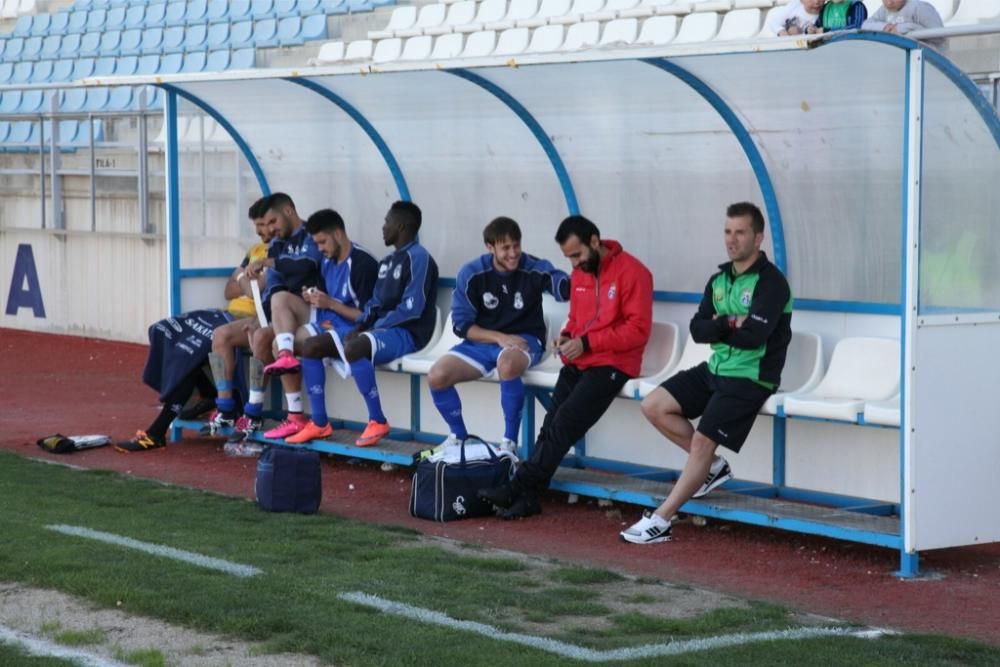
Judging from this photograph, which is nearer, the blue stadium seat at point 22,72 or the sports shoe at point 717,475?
the sports shoe at point 717,475

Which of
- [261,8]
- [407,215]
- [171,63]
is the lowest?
[407,215]

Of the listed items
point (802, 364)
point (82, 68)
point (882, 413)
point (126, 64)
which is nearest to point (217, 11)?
point (126, 64)

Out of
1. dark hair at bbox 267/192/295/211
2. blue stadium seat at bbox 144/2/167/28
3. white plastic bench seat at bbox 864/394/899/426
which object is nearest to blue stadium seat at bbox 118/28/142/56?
blue stadium seat at bbox 144/2/167/28

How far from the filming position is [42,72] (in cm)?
2164

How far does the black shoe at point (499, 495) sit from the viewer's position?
302 inches

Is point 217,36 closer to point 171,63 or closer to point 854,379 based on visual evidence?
point 171,63

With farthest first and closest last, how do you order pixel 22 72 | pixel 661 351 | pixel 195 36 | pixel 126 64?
pixel 22 72, pixel 126 64, pixel 195 36, pixel 661 351

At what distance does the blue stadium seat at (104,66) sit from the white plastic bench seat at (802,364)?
1463 centimetres

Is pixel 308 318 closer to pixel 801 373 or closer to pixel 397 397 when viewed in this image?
pixel 397 397

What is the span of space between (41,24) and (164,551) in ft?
59.4

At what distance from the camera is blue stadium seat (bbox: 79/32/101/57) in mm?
21297

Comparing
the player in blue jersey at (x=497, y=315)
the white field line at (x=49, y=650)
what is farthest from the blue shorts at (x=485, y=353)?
the white field line at (x=49, y=650)

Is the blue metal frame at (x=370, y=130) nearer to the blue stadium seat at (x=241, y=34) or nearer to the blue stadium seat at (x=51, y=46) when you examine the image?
the blue stadium seat at (x=241, y=34)

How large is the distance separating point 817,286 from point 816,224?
1.01 feet
